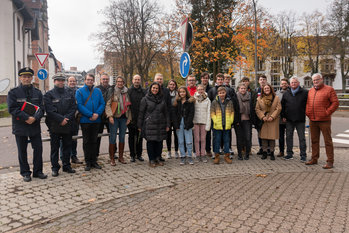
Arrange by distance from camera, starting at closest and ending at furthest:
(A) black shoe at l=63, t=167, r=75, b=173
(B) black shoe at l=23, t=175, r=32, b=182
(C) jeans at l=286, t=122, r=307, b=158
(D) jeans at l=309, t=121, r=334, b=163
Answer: (B) black shoe at l=23, t=175, r=32, b=182 < (A) black shoe at l=63, t=167, r=75, b=173 < (D) jeans at l=309, t=121, r=334, b=163 < (C) jeans at l=286, t=122, r=307, b=158

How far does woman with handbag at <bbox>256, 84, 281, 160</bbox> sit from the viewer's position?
725cm

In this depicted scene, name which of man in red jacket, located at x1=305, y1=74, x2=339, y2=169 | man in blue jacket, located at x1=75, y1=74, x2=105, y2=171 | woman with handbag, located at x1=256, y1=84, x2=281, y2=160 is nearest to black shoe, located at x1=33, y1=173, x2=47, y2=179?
man in blue jacket, located at x1=75, y1=74, x2=105, y2=171

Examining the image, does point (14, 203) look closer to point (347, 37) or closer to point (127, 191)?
point (127, 191)

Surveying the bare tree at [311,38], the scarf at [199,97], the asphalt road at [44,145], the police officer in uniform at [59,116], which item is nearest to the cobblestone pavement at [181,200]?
the police officer in uniform at [59,116]

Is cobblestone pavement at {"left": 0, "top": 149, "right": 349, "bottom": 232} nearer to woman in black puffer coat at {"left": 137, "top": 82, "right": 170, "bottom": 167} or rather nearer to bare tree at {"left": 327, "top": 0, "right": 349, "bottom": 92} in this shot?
woman in black puffer coat at {"left": 137, "top": 82, "right": 170, "bottom": 167}

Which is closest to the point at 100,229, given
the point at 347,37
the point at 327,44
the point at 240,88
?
the point at 240,88

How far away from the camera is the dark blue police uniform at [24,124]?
18.0ft

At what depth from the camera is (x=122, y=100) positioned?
6820 mm

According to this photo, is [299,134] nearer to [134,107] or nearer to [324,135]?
[324,135]

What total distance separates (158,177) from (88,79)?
263 cm

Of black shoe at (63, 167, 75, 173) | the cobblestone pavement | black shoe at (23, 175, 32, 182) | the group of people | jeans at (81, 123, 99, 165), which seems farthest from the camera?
jeans at (81, 123, 99, 165)

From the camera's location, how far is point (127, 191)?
5.09 metres

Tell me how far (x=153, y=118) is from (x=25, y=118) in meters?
2.55

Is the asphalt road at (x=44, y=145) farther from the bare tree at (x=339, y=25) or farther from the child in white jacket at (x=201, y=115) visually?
the bare tree at (x=339, y=25)
